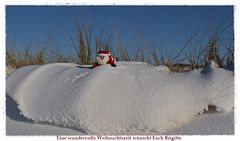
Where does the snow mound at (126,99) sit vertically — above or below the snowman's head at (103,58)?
below

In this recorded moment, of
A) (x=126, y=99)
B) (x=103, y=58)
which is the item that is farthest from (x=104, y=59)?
(x=126, y=99)

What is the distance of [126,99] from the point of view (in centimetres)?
148

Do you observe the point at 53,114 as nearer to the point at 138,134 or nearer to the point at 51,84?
the point at 51,84

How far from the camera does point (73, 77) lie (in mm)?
1680

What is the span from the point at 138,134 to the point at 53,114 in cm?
37

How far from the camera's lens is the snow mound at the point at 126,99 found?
Answer: 145cm

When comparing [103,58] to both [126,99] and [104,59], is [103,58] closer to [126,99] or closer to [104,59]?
[104,59]

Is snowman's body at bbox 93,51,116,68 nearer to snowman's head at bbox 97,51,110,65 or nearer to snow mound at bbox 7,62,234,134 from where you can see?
snowman's head at bbox 97,51,110,65

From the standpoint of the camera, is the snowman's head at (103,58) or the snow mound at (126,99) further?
the snowman's head at (103,58)

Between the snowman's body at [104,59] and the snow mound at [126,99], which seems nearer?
the snow mound at [126,99]

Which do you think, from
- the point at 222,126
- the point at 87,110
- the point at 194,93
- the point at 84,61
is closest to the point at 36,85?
the point at 87,110

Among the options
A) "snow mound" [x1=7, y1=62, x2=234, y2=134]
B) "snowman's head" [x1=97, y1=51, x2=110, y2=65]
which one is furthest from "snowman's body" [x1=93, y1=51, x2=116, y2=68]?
"snow mound" [x1=7, y1=62, x2=234, y2=134]

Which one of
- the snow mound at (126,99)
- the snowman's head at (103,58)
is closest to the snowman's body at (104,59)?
the snowman's head at (103,58)

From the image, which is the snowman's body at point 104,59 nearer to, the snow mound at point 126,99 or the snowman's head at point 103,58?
the snowman's head at point 103,58
